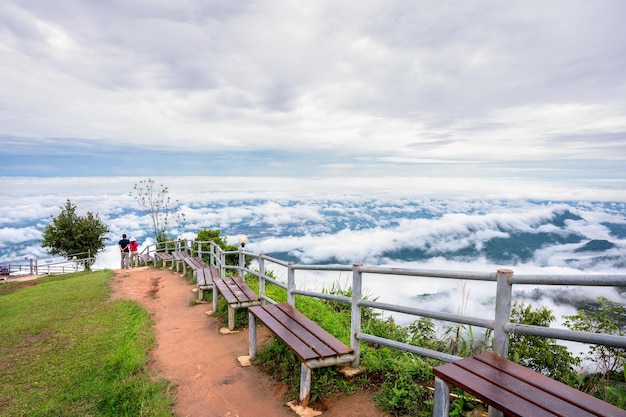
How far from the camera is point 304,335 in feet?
15.1

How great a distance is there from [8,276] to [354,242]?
5455 inches

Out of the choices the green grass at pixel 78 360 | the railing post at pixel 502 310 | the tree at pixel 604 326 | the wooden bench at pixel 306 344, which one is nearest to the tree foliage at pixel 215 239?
the green grass at pixel 78 360

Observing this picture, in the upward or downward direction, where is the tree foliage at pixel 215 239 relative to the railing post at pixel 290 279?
downward

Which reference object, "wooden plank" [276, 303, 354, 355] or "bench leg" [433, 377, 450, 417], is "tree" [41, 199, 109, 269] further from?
"bench leg" [433, 377, 450, 417]

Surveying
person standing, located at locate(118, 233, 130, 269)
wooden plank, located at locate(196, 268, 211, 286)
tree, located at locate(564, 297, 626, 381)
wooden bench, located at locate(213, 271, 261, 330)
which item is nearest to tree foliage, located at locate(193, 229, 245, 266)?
person standing, located at locate(118, 233, 130, 269)

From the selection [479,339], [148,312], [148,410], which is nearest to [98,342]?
[148,312]

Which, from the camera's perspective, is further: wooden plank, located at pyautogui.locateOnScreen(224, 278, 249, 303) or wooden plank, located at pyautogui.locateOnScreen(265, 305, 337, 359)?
wooden plank, located at pyautogui.locateOnScreen(224, 278, 249, 303)

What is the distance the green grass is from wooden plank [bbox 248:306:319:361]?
1.53 meters

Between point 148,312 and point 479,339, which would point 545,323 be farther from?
point 148,312

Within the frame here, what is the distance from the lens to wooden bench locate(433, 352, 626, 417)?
2236 mm

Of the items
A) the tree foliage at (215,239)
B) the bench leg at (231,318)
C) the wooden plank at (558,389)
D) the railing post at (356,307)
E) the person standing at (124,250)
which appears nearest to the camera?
the wooden plank at (558,389)

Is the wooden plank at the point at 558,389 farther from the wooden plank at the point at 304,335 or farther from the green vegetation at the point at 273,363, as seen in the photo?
the wooden plank at the point at 304,335

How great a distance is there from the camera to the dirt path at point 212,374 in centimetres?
417

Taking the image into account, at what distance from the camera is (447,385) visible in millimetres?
2754
